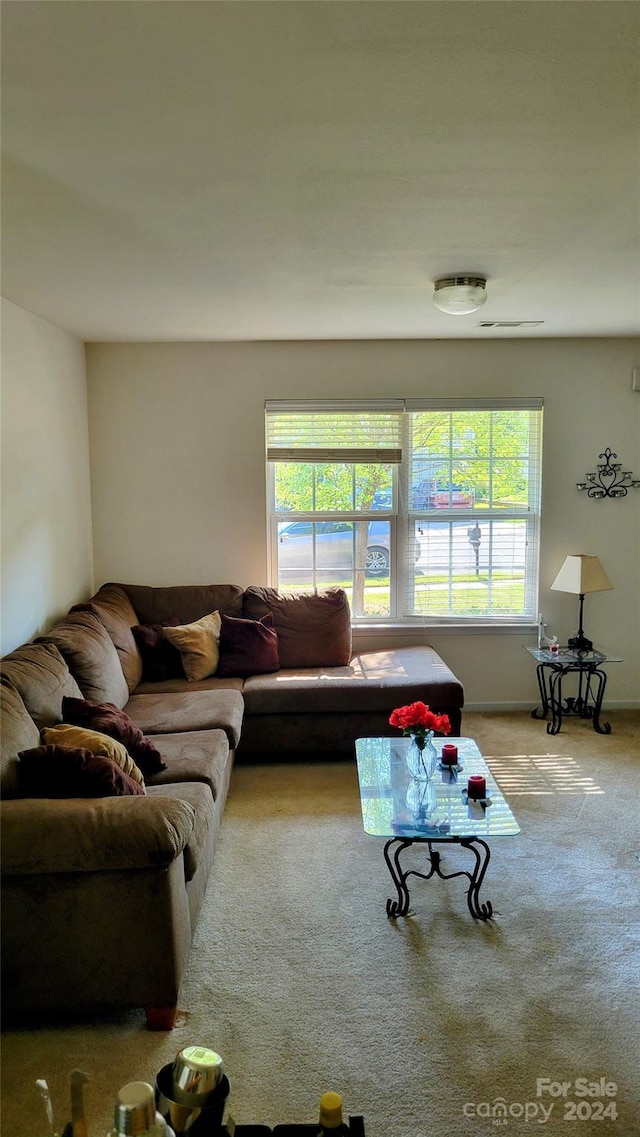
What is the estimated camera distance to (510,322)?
13.6ft

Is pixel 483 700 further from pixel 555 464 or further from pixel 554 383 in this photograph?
pixel 554 383

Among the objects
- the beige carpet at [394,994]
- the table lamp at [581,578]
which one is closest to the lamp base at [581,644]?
the table lamp at [581,578]

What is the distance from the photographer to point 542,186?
2111 millimetres

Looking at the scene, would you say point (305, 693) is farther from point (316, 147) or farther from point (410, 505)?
point (316, 147)

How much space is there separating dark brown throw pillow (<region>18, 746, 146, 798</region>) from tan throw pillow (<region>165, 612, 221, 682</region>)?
187 centimetres

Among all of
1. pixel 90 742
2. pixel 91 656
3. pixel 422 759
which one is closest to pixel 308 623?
pixel 91 656

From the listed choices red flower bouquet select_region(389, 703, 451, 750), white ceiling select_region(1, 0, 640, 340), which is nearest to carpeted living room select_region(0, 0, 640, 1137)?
white ceiling select_region(1, 0, 640, 340)

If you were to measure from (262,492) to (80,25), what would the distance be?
3.49 metres

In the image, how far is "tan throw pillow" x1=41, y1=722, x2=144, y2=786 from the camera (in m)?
2.50

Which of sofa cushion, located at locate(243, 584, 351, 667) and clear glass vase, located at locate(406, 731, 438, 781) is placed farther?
sofa cushion, located at locate(243, 584, 351, 667)

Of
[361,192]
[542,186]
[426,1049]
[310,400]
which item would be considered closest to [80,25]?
[361,192]

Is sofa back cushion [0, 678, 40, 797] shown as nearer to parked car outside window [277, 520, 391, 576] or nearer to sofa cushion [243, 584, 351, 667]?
sofa cushion [243, 584, 351, 667]

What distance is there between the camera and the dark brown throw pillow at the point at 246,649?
424 centimetres

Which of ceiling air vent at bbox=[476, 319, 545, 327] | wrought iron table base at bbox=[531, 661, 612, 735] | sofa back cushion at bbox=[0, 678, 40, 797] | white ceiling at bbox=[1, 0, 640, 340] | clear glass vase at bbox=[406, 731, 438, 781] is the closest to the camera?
white ceiling at bbox=[1, 0, 640, 340]
